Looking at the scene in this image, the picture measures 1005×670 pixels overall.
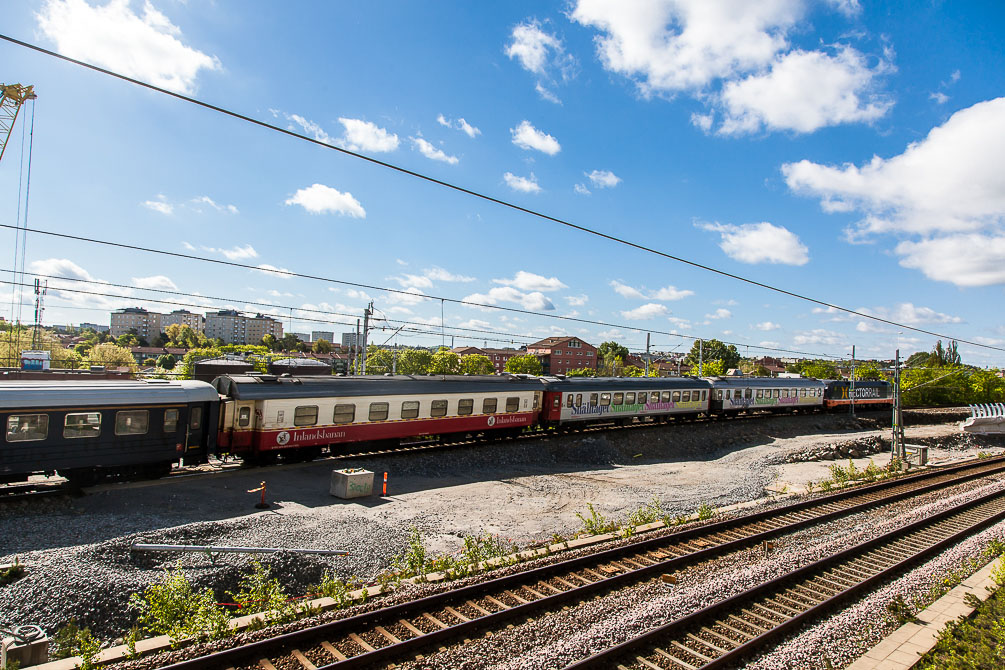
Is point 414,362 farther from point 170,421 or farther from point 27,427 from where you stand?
point 27,427

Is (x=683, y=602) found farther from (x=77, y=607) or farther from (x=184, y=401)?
(x=184, y=401)

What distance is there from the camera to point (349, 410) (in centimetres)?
1995

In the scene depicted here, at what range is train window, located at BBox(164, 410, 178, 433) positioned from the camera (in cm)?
1588

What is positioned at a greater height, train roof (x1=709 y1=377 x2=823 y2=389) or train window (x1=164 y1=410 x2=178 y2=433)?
train roof (x1=709 y1=377 x2=823 y2=389)

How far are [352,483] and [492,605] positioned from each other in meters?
7.86

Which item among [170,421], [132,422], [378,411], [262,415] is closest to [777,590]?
[378,411]

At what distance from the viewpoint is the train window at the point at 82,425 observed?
1399 cm

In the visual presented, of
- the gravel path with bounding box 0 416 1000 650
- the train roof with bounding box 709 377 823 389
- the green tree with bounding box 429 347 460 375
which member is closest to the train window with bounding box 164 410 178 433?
the gravel path with bounding box 0 416 1000 650

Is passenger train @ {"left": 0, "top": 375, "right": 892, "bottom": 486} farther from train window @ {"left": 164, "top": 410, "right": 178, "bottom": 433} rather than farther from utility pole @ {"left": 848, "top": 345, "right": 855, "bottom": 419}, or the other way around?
utility pole @ {"left": 848, "top": 345, "right": 855, "bottom": 419}

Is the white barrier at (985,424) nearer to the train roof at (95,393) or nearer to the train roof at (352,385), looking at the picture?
the train roof at (352,385)

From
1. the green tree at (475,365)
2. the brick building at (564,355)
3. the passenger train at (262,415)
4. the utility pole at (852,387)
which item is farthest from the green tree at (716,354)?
the passenger train at (262,415)

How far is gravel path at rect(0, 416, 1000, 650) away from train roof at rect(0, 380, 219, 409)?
91.6 inches

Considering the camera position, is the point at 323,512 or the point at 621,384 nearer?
the point at 323,512

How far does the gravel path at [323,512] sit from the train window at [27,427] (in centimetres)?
164
